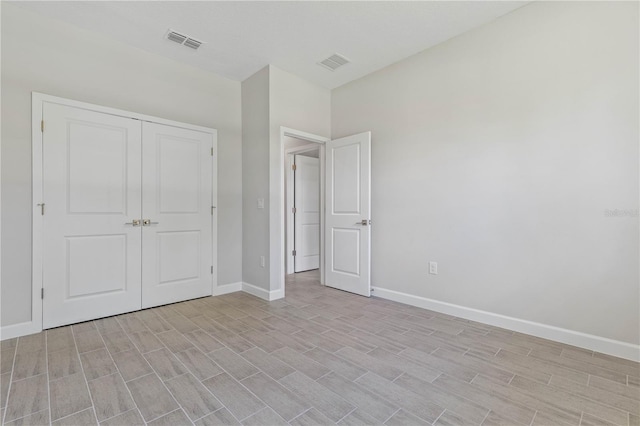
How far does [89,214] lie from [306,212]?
311 centimetres

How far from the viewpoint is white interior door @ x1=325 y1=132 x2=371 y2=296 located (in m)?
3.68

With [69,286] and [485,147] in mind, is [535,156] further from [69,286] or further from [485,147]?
[69,286]

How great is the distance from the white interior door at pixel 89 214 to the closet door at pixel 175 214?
112 mm

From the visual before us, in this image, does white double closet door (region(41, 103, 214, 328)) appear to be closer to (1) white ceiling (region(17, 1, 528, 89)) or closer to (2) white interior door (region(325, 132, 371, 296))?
(1) white ceiling (region(17, 1, 528, 89))

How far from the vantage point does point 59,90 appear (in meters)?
2.72

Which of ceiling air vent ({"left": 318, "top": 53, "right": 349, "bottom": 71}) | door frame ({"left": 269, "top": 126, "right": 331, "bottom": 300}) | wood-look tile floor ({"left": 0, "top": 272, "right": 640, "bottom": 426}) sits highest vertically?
ceiling air vent ({"left": 318, "top": 53, "right": 349, "bottom": 71})

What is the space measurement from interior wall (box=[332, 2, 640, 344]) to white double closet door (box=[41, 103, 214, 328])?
237 centimetres

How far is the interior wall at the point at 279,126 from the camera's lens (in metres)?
3.57

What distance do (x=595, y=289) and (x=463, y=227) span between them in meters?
1.06

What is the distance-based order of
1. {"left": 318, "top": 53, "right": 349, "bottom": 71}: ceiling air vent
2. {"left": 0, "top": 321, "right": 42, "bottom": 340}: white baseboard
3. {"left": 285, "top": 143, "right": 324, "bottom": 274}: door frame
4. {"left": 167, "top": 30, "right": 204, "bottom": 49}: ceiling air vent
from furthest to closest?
{"left": 285, "top": 143, "right": 324, "bottom": 274}: door frame → {"left": 318, "top": 53, "right": 349, "bottom": 71}: ceiling air vent → {"left": 167, "top": 30, "right": 204, "bottom": 49}: ceiling air vent → {"left": 0, "top": 321, "right": 42, "bottom": 340}: white baseboard

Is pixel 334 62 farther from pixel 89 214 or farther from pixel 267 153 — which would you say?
pixel 89 214

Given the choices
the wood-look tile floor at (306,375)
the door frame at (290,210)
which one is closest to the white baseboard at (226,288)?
the wood-look tile floor at (306,375)

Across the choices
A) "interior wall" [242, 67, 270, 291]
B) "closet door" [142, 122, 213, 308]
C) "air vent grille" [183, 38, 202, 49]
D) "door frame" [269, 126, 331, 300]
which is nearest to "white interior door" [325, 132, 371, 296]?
"door frame" [269, 126, 331, 300]

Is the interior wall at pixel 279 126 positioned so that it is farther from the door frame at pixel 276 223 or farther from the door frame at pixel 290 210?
the door frame at pixel 290 210
